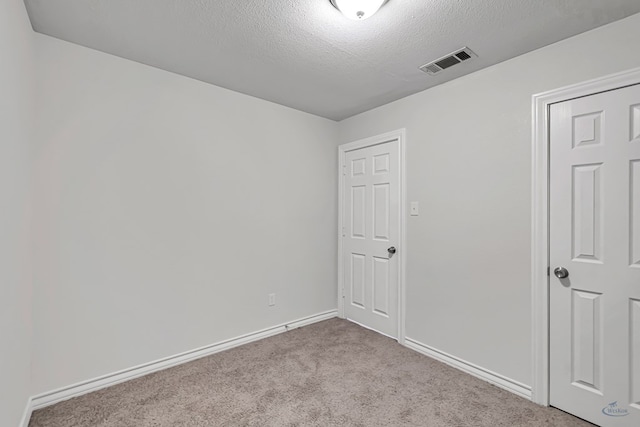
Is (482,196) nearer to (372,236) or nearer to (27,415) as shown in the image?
(372,236)

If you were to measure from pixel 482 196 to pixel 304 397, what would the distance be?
1.99m

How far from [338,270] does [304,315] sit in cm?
66

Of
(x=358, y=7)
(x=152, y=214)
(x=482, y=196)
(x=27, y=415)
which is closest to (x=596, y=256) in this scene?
(x=482, y=196)

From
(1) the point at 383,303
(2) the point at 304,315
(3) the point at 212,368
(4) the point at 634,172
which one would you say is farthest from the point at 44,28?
(4) the point at 634,172

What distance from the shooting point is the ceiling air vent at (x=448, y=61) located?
2055 mm

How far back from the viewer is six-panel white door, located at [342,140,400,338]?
2.98 metres

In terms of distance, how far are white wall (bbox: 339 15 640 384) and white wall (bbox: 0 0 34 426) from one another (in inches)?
107

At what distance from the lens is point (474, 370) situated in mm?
2291

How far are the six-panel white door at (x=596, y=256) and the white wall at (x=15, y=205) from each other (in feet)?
9.91

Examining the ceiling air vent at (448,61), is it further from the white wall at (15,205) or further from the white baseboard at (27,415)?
the white baseboard at (27,415)

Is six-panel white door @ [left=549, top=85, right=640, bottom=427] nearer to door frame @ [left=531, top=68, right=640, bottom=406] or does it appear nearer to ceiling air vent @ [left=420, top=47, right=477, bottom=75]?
door frame @ [left=531, top=68, right=640, bottom=406]

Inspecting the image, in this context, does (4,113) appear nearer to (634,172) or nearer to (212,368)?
(212,368)

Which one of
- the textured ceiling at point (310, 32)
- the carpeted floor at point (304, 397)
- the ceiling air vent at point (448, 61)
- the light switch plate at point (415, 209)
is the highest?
the textured ceiling at point (310, 32)

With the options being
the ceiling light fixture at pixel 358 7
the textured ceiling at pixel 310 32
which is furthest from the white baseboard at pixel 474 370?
the ceiling light fixture at pixel 358 7
